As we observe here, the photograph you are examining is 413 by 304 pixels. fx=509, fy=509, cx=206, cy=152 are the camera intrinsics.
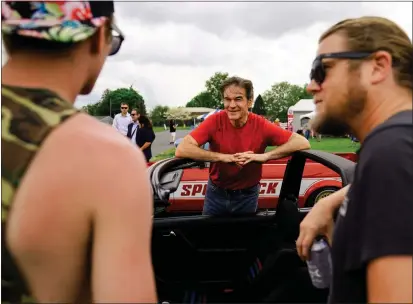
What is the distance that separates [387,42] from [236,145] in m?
2.83

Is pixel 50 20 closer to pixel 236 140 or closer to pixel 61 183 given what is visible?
pixel 61 183

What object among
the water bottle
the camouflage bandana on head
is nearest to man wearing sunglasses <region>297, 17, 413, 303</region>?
the water bottle

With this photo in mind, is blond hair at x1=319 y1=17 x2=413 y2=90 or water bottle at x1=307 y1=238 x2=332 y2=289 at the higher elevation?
blond hair at x1=319 y1=17 x2=413 y2=90

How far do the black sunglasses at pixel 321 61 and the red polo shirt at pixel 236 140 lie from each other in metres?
2.54

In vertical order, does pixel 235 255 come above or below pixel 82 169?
below

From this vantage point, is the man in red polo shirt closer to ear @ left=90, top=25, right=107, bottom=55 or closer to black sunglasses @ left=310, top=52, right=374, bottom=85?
black sunglasses @ left=310, top=52, right=374, bottom=85

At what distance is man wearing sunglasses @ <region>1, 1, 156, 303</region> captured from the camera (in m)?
1.03

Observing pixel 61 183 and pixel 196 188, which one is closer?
pixel 61 183

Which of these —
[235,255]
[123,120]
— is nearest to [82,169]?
[235,255]

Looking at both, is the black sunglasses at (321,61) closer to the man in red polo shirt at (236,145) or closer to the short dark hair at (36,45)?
the short dark hair at (36,45)

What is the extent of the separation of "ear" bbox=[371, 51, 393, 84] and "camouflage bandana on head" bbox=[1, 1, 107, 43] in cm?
74

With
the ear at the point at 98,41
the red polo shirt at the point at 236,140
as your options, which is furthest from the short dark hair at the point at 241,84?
the ear at the point at 98,41

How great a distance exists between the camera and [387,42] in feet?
4.47

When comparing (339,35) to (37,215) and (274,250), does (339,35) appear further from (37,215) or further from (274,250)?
(274,250)
